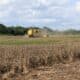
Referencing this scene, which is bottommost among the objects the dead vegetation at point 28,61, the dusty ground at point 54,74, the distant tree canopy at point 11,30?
the dusty ground at point 54,74

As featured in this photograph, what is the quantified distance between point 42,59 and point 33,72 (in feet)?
6.72

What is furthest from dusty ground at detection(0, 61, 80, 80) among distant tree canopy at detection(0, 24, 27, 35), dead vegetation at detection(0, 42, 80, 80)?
distant tree canopy at detection(0, 24, 27, 35)

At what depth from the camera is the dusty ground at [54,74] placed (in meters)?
14.5

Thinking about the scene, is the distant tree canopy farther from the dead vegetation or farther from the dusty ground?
the dusty ground

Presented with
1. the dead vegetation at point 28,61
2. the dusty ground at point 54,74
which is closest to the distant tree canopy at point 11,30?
the dead vegetation at point 28,61

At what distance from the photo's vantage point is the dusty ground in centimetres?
1447

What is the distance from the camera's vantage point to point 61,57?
1934 cm

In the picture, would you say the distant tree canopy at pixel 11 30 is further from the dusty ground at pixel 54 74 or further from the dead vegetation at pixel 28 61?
the dusty ground at pixel 54 74

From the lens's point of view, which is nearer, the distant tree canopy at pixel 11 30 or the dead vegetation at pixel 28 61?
the dead vegetation at pixel 28 61

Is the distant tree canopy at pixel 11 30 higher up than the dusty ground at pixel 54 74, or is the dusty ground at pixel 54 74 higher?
the distant tree canopy at pixel 11 30

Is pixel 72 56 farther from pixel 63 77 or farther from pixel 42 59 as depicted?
pixel 63 77

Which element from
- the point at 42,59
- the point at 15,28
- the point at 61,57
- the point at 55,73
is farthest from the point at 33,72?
the point at 15,28

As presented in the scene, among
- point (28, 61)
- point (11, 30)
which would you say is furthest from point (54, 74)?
point (11, 30)

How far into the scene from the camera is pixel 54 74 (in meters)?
15.0
